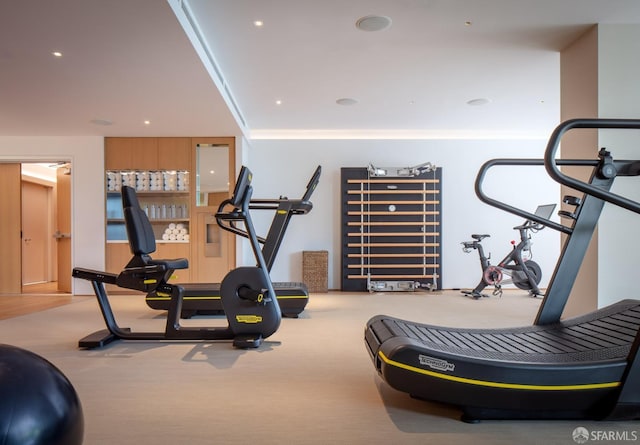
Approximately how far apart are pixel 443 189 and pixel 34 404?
25.2 feet

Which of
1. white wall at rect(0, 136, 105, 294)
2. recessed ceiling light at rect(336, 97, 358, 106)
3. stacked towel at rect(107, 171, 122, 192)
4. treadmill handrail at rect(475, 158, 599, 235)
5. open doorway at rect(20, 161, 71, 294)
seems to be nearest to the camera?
treadmill handrail at rect(475, 158, 599, 235)

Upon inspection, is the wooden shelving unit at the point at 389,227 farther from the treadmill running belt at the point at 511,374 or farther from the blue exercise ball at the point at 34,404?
the blue exercise ball at the point at 34,404

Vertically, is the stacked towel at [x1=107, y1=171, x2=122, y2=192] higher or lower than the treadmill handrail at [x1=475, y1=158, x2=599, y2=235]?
higher

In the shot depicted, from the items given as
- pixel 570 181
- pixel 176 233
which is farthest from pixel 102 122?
pixel 570 181

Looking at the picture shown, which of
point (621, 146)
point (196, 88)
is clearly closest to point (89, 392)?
point (196, 88)

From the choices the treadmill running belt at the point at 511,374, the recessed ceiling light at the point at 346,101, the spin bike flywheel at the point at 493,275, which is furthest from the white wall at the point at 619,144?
Result: the recessed ceiling light at the point at 346,101

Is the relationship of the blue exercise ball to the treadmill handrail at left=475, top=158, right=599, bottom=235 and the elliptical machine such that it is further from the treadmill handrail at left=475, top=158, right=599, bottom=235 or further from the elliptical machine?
the treadmill handrail at left=475, top=158, right=599, bottom=235

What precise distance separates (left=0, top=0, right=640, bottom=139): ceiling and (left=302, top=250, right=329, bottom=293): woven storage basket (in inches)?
100

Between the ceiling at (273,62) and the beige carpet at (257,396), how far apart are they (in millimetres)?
2862

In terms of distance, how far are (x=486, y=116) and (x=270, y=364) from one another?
603cm

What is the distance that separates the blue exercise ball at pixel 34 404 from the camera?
3.91ft

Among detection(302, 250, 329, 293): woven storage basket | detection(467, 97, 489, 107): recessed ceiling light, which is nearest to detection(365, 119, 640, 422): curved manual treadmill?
detection(467, 97, 489, 107): recessed ceiling light

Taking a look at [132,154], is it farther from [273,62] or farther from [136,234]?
[136,234]

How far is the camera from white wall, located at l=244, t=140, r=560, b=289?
7957 mm
